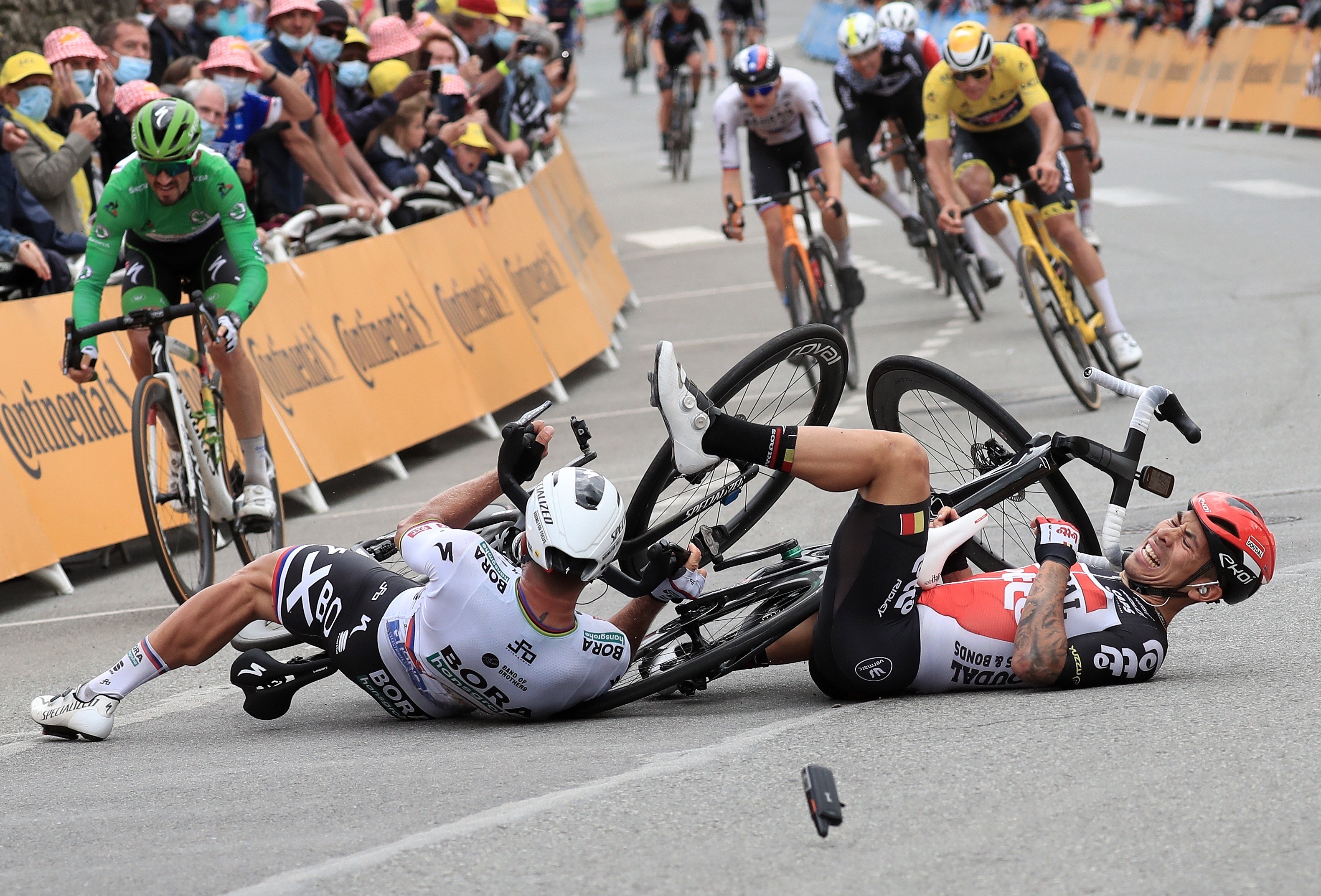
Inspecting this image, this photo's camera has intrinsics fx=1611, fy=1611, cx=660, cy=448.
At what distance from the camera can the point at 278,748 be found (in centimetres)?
500

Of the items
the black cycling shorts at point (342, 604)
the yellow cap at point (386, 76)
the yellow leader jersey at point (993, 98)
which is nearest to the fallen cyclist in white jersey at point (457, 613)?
the black cycling shorts at point (342, 604)

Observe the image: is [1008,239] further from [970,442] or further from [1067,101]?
[970,442]

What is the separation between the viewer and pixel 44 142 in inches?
364

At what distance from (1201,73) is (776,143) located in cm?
1666

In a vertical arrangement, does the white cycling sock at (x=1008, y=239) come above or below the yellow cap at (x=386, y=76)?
below

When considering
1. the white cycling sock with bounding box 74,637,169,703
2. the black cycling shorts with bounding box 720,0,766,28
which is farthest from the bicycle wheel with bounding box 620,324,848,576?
the black cycling shorts with bounding box 720,0,766,28

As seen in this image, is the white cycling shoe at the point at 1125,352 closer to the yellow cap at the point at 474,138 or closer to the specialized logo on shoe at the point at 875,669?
the yellow cap at the point at 474,138

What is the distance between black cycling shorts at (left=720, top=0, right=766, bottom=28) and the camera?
33031 millimetres

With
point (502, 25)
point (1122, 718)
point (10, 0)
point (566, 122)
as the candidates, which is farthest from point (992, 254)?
point (566, 122)

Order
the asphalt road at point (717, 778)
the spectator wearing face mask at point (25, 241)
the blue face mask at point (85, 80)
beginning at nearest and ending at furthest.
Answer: the asphalt road at point (717, 778) < the spectator wearing face mask at point (25, 241) < the blue face mask at point (85, 80)

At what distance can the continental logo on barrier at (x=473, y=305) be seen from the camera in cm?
1109

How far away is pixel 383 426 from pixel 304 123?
2439 millimetres

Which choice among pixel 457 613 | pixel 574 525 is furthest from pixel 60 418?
pixel 574 525

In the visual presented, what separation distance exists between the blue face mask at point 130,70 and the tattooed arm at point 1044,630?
25.0ft
